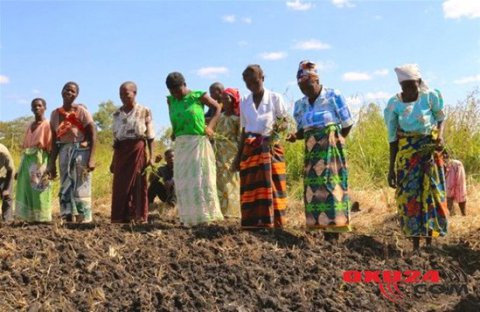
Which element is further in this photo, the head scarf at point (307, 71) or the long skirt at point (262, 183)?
the long skirt at point (262, 183)

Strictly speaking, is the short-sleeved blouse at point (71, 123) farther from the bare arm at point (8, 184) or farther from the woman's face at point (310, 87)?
the woman's face at point (310, 87)

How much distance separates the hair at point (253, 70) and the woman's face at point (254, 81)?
0.4 inches

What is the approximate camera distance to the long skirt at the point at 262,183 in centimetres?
579

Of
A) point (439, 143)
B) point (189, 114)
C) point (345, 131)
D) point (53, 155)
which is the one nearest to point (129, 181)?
point (53, 155)

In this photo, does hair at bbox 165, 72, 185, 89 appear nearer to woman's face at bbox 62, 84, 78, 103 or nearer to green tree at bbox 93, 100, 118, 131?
woman's face at bbox 62, 84, 78, 103

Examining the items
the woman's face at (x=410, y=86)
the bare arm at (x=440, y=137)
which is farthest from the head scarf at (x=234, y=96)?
the bare arm at (x=440, y=137)

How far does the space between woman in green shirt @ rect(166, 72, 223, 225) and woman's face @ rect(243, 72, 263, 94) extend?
600 millimetres

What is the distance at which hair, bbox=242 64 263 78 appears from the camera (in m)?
5.79

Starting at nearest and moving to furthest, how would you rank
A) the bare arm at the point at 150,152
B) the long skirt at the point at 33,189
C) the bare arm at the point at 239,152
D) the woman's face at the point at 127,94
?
the bare arm at the point at 239,152
the woman's face at the point at 127,94
the bare arm at the point at 150,152
the long skirt at the point at 33,189

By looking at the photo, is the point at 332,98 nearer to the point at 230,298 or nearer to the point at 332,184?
the point at 332,184

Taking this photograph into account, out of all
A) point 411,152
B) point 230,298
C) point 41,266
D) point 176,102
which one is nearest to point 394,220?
point 411,152

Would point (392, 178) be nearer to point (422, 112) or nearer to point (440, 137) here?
point (440, 137)

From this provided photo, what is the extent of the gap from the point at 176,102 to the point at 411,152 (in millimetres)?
2363

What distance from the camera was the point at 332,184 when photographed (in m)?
5.42
